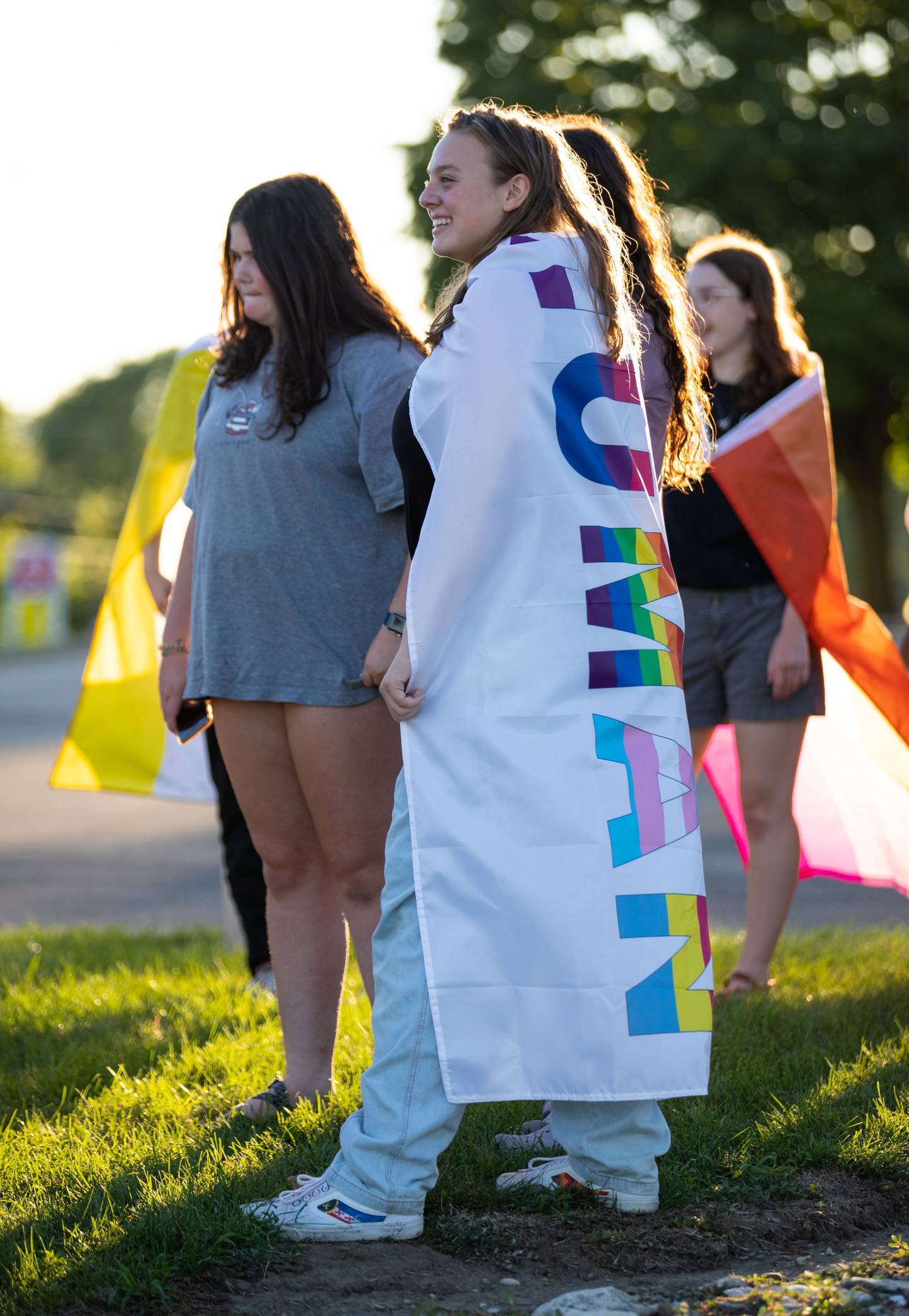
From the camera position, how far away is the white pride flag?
2590 millimetres

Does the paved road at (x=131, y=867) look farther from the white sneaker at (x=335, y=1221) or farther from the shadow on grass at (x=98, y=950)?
the white sneaker at (x=335, y=1221)

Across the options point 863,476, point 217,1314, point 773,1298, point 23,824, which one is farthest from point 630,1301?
point 863,476

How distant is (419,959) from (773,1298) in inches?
30.8

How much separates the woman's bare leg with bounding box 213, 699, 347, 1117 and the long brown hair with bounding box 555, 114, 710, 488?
3.58 ft

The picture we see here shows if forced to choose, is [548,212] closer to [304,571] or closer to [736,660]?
[304,571]

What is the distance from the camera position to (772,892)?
4.70 meters

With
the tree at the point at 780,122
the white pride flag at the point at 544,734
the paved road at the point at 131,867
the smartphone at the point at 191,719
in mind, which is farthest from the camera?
the tree at the point at 780,122

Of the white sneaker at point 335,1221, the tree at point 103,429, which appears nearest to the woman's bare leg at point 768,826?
the white sneaker at point 335,1221

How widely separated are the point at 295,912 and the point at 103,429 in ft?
239

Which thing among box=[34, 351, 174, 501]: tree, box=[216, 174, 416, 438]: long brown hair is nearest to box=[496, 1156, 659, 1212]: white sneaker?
box=[216, 174, 416, 438]: long brown hair

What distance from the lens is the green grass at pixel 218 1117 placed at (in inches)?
104

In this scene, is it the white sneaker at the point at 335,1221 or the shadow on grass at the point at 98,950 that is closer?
the white sneaker at the point at 335,1221

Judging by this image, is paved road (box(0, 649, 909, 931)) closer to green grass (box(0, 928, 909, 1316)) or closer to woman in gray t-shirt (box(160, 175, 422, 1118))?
green grass (box(0, 928, 909, 1316))

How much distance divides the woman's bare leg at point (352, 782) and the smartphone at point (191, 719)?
452mm
